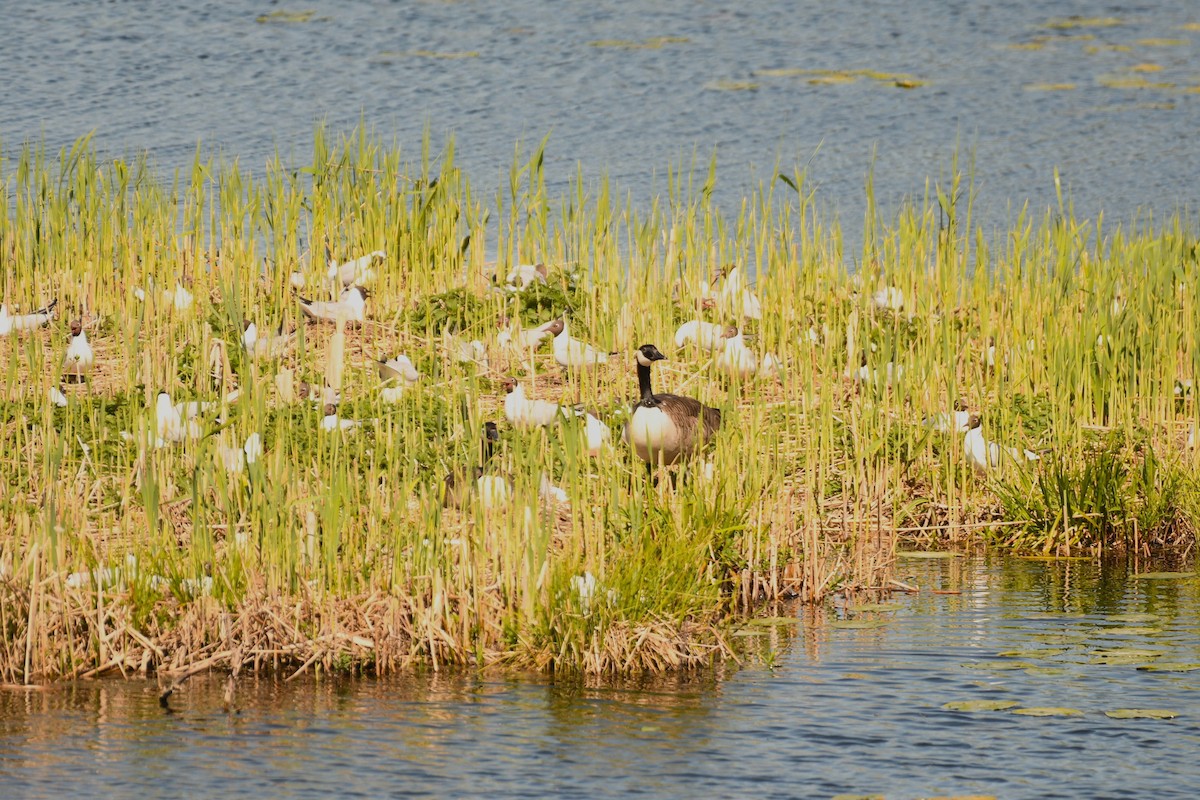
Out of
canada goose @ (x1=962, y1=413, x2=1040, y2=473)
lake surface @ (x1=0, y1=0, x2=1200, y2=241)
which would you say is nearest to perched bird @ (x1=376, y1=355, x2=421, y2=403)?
canada goose @ (x1=962, y1=413, x2=1040, y2=473)

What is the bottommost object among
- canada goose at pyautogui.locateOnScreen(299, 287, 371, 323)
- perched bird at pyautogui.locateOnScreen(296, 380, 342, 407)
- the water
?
the water

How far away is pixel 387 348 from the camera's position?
12.4 m

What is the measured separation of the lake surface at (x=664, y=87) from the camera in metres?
20.8

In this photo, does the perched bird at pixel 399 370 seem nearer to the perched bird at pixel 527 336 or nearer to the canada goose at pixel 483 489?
the perched bird at pixel 527 336

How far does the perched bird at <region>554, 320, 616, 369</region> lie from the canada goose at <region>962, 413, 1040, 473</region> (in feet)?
8.09

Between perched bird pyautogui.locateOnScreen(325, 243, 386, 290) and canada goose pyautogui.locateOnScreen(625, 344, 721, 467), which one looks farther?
perched bird pyautogui.locateOnScreen(325, 243, 386, 290)

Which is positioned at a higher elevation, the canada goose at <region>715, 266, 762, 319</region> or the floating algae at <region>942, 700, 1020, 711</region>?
the canada goose at <region>715, 266, 762, 319</region>

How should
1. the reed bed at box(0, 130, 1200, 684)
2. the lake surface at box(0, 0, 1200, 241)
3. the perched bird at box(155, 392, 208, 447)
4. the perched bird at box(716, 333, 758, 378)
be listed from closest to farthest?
the reed bed at box(0, 130, 1200, 684) < the perched bird at box(155, 392, 208, 447) < the perched bird at box(716, 333, 758, 378) < the lake surface at box(0, 0, 1200, 241)

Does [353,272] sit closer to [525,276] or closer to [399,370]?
[525,276]

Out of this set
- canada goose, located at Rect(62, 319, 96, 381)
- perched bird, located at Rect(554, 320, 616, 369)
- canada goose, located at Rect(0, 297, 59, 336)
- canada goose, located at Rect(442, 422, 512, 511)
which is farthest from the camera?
canada goose, located at Rect(0, 297, 59, 336)

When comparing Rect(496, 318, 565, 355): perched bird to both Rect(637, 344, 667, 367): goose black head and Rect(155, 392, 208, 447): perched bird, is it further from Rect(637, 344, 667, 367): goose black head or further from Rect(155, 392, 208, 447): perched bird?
Rect(155, 392, 208, 447): perched bird

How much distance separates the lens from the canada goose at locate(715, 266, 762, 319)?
12.7 metres

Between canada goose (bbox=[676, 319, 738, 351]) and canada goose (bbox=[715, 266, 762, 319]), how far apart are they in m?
0.21

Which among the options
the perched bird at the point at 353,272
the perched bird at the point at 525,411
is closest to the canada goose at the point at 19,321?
the perched bird at the point at 353,272
